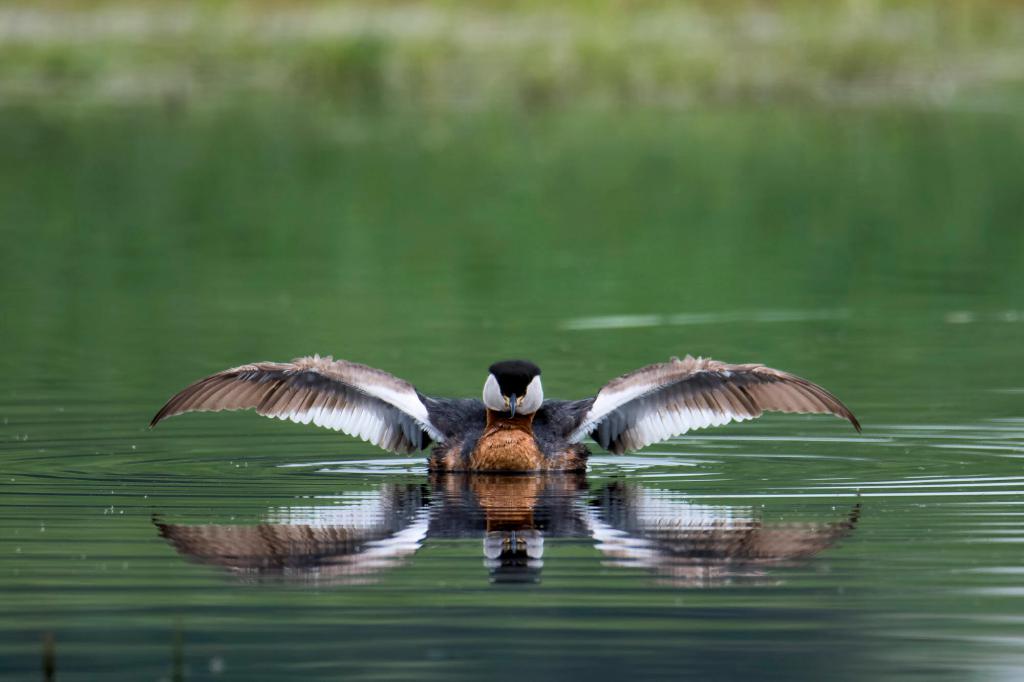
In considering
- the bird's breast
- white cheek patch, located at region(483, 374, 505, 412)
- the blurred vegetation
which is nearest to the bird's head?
white cheek patch, located at region(483, 374, 505, 412)

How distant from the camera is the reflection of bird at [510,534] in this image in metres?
10.6

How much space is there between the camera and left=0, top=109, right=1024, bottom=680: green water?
9.20m

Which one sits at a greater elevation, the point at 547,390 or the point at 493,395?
the point at 547,390

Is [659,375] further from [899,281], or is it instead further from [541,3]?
[541,3]

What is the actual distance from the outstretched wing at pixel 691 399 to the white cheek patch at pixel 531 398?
0.36 metres

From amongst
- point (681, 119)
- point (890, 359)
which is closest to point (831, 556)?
point (890, 359)

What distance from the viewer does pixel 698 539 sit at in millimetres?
11227

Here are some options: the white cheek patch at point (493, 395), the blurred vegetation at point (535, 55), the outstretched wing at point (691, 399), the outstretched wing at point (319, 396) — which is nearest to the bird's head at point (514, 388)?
the white cheek patch at point (493, 395)

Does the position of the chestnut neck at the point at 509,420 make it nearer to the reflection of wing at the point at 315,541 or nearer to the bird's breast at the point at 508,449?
the bird's breast at the point at 508,449

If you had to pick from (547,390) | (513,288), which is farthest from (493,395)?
(513,288)

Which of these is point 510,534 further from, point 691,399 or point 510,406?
point 691,399

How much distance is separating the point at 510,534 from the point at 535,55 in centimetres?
4541

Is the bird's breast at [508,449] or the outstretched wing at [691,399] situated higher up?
the outstretched wing at [691,399]

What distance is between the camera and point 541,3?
63.9 m
